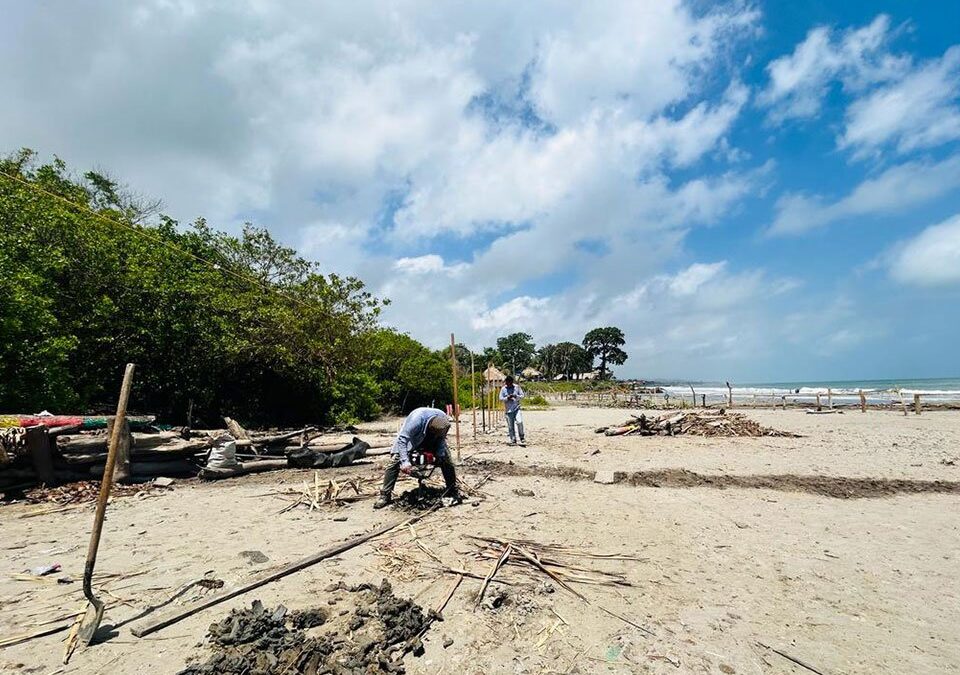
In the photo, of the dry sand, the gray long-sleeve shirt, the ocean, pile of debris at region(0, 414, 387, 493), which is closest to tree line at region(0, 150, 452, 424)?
pile of debris at region(0, 414, 387, 493)

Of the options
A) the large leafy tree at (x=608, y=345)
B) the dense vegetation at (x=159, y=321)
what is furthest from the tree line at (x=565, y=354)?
the dense vegetation at (x=159, y=321)

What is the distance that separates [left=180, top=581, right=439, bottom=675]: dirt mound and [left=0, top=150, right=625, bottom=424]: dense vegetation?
9.47 metres

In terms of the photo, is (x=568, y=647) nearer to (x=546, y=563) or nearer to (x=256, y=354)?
(x=546, y=563)

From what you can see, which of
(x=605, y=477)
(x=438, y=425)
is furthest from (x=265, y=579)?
(x=605, y=477)

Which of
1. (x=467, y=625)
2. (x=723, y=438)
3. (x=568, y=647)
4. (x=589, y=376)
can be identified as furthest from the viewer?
(x=589, y=376)

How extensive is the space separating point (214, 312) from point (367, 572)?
14232 millimetres

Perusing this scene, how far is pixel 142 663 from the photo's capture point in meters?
3.08

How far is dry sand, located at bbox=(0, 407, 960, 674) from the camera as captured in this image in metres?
3.24

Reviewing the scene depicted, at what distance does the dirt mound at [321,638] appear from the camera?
2953 mm

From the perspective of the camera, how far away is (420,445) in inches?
269

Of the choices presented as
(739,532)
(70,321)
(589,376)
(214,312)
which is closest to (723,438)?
(739,532)

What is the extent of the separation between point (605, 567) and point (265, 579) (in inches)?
127

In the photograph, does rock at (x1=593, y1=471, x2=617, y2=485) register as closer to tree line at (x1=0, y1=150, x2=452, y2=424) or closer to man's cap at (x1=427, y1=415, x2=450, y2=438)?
man's cap at (x1=427, y1=415, x2=450, y2=438)

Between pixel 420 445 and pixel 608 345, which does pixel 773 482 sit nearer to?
pixel 420 445
